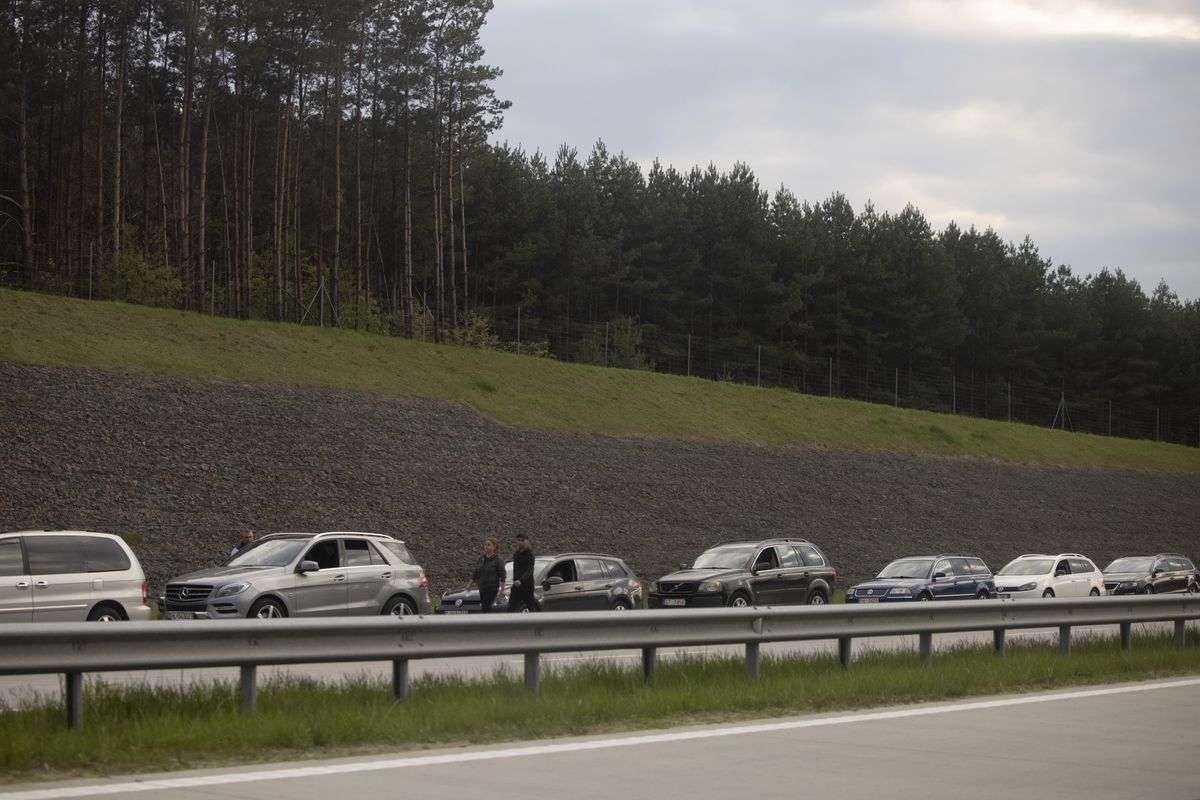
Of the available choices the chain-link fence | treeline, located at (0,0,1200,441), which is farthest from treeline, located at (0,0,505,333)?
the chain-link fence

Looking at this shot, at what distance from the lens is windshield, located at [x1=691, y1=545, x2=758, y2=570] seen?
2800 centimetres

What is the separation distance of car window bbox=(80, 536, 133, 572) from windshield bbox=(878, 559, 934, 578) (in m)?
17.9

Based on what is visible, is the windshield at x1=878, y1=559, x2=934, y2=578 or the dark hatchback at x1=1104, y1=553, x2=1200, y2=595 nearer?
the windshield at x1=878, y1=559, x2=934, y2=578

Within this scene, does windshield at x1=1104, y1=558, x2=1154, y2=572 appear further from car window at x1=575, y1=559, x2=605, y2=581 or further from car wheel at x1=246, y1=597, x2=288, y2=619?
car wheel at x1=246, y1=597, x2=288, y2=619

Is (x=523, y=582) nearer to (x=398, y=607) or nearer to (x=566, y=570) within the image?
(x=398, y=607)

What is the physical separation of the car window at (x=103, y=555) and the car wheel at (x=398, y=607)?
413cm

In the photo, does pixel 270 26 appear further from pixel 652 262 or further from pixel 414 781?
pixel 414 781

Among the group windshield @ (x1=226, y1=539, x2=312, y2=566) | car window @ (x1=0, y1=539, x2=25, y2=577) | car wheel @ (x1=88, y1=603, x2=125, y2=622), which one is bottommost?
car wheel @ (x1=88, y1=603, x2=125, y2=622)

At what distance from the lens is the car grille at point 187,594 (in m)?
20.4

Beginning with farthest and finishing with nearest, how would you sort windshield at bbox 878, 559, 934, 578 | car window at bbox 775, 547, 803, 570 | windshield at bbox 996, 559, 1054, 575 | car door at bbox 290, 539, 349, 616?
windshield at bbox 996, 559, 1054, 575 → windshield at bbox 878, 559, 934, 578 → car window at bbox 775, 547, 803, 570 → car door at bbox 290, 539, 349, 616

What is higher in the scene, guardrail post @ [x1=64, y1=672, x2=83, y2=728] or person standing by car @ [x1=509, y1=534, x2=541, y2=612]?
guardrail post @ [x1=64, y1=672, x2=83, y2=728]

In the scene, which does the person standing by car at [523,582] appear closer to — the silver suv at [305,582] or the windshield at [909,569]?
the silver suv at [305,582]

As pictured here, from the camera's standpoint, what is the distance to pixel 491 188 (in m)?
80.3

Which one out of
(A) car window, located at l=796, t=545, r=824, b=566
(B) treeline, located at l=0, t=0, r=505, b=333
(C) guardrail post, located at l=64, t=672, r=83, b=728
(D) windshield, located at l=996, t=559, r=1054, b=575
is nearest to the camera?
(C) guardrail post, located at l=64, t=672, r=83, b=728
